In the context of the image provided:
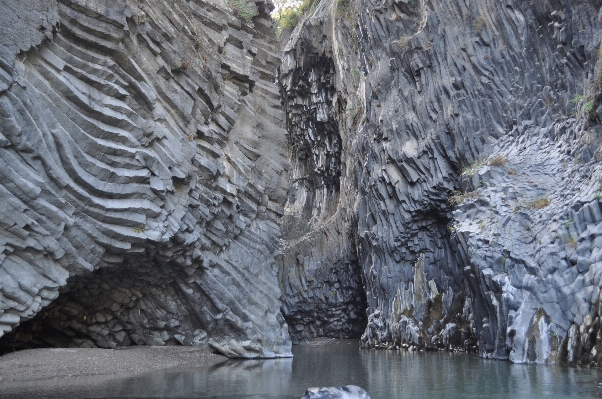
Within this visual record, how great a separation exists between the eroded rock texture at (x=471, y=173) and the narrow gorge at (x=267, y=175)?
94mm

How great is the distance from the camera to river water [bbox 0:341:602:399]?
1182 cm

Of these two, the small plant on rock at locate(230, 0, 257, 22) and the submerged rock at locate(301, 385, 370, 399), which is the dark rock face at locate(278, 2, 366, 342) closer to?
the small plant on rock at locate(230, 0, 257, 22)

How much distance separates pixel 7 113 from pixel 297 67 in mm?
28707

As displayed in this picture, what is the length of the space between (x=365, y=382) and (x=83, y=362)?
877cm

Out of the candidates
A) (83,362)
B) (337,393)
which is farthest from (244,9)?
(337,393)

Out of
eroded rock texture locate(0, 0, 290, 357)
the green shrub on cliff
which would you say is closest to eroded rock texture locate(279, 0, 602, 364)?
eroded rock texture locate(0, 0, 290, 357)

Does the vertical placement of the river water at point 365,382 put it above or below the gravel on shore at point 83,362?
below

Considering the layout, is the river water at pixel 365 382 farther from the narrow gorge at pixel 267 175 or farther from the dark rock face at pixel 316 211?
the dark rock face at pixel 316 211

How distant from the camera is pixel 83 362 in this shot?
58.6 ft

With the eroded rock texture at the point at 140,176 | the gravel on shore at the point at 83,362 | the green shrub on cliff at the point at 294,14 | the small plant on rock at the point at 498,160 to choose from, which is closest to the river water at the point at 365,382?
the gravel on shore at the point at 83,362

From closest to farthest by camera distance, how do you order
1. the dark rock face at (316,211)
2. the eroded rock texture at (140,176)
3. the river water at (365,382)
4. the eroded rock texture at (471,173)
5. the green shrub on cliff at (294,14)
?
the river water at (365,382) < the eroded rock texture at (140,176) < the eroded rock texture at (471,173) < the dark rock face at (316,211) < the green shrub on cliff at (294,14)

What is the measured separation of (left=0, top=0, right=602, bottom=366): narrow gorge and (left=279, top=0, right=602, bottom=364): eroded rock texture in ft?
0.31

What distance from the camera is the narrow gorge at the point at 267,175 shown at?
53.4 ft

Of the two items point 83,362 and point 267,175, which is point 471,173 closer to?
point 267,175
